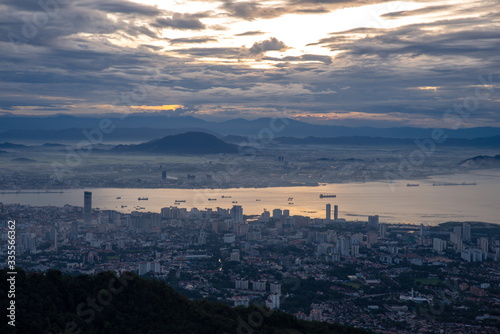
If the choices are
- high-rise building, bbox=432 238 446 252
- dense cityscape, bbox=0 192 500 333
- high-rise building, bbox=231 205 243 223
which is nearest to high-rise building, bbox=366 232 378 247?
dense cityscape, bbox=0 192 500 333

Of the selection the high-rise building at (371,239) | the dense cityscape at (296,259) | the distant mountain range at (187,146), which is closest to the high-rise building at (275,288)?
the dense cityscape at (296,259)

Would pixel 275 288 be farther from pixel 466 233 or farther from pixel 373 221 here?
pixel 373 221

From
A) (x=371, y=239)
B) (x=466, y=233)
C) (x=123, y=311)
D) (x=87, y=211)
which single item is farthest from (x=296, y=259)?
(x=87, y=211)

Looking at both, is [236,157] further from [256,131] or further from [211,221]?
[211,221]

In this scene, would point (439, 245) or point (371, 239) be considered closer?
point (439, 245)

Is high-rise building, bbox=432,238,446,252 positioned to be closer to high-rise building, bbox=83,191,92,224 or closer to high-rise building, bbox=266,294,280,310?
high-rise building, bbox=266,294,280,310

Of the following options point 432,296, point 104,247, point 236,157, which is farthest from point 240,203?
point 236,157

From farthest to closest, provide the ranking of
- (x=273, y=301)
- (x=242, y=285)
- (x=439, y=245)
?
1. (x=439, y=245)
2. (x=242, y=285)
3. (x=273, y=301)

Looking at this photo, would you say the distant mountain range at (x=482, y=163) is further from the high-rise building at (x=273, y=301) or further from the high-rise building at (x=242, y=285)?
the high-rise building at (x=273, y=301)
